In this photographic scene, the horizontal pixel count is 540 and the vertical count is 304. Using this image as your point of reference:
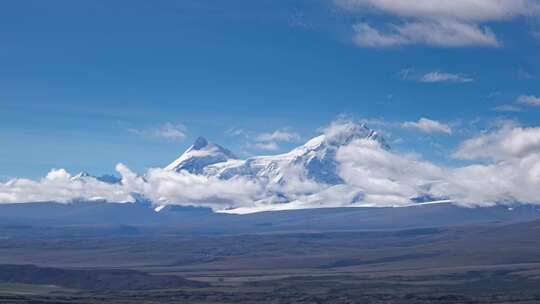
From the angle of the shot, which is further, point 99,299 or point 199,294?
point 199,294

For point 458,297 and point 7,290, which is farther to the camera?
point 7,290

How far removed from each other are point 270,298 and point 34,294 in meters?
43.7

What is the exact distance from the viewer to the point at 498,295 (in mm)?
186250

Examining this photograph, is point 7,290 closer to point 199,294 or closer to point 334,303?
Result: point 199,294

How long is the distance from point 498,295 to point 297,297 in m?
37.2

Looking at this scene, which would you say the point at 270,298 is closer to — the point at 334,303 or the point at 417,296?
the point at 334,303

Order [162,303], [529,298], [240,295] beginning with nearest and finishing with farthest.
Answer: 1. [162,303]
2. [529,298]
3. [240,295]

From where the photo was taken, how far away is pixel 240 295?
18500cm

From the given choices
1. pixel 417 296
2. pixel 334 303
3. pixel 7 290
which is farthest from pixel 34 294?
pixel 417 296

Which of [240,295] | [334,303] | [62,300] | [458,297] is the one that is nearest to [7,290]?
[62,300]

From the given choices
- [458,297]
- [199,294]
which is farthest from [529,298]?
[199,294]

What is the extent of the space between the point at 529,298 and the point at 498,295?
1471cm

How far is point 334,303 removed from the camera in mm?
166500

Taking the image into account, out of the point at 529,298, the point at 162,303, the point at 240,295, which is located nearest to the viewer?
the point at 162,303
